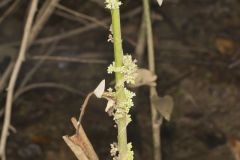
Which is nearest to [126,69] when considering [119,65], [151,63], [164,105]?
[119,65]

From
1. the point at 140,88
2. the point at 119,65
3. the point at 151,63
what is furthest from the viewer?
the point at 140,88

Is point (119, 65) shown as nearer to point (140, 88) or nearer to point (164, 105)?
point (164, 105)

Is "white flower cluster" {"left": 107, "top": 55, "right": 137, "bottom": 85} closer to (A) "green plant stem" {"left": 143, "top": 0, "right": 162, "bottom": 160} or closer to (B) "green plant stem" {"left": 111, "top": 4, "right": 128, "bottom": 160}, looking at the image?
(B) "green plant stem" {"left": 111, "top": 4, "right": 128, "bottom": 160}

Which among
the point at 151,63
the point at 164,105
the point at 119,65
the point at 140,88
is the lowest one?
the point at 119,65

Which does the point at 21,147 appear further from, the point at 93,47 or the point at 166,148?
the point at 93,47

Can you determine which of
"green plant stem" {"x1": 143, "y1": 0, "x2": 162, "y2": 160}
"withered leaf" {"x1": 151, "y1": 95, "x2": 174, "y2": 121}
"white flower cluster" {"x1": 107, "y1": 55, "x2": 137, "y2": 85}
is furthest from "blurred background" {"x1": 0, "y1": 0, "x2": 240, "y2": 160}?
"white flower cluster" {"x1": 107, "y1": 55, "x2": 137, "y2": 85}

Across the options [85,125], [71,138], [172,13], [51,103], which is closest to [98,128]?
[85,125]

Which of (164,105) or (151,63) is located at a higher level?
(151,63)

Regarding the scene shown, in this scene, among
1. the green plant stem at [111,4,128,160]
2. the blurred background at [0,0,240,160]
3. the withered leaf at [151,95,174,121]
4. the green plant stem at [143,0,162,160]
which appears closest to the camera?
the green plant stem at [111,4,128,160]

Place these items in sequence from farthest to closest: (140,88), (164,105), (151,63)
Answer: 1. (140,88)
2. (151,63)
3. (164,105)
